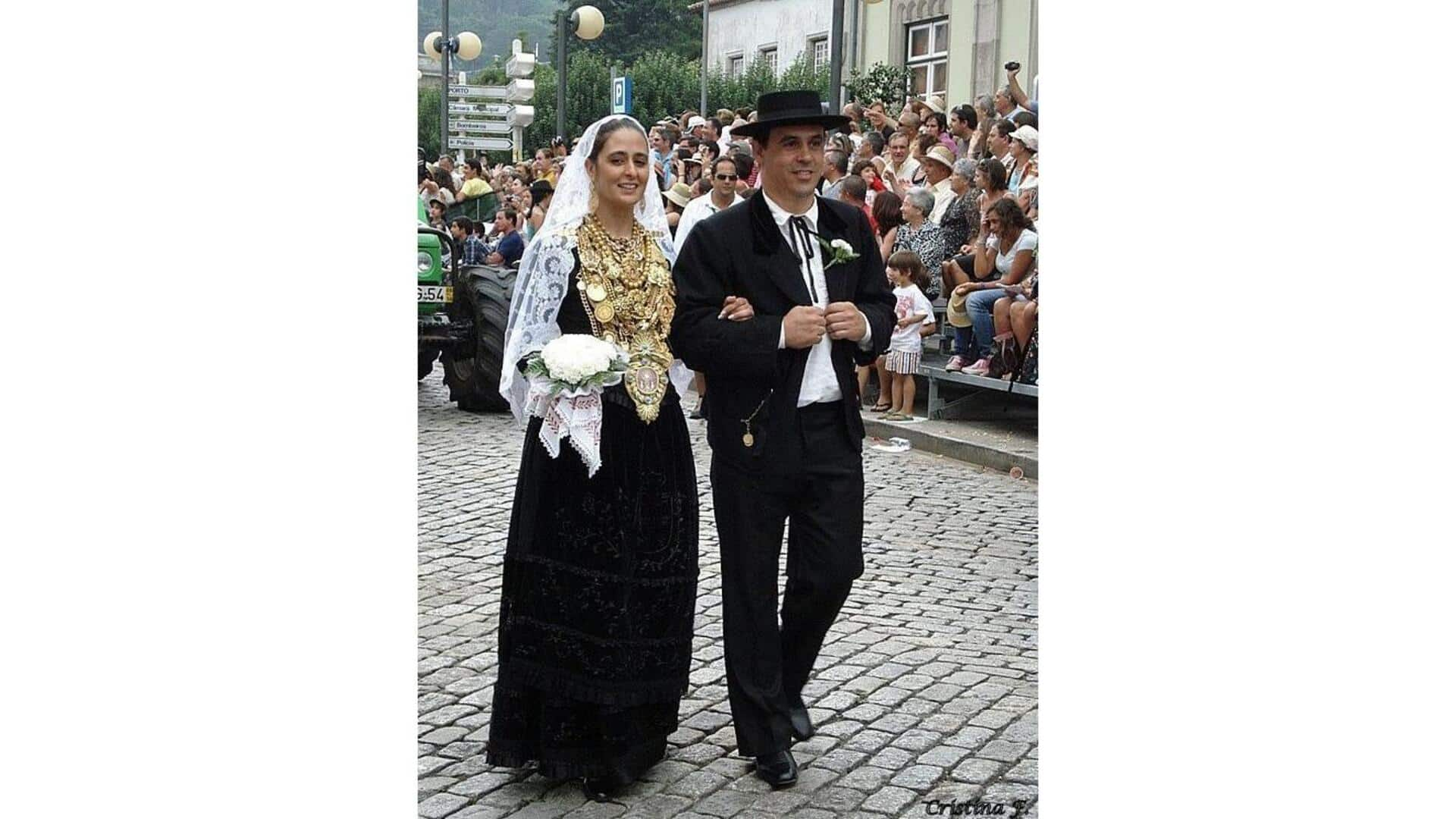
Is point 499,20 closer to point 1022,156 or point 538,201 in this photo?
point 538,201

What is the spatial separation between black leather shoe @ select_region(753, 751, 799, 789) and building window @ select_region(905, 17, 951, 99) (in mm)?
23045

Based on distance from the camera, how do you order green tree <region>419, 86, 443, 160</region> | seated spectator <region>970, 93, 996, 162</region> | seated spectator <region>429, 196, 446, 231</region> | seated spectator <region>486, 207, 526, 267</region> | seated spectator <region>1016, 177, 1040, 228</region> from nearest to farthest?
seated spectator <region>1016, 177, 1040, 228</region> < seated spectator <region>970, 93, 996, 162</region> < seated spectator <region>429, 196, 446, 231</region> < seated spectator <region>486, 207, 526, 267</region> < green tree <region>419, 86, 443, 160</region>

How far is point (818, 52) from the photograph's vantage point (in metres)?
33.1

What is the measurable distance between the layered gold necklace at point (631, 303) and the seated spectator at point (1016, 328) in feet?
21.3

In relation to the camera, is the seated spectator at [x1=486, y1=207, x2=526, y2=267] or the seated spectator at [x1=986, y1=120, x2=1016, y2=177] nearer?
the seated spectator at [x1=986, y1=120, x2=1016, y2=177]

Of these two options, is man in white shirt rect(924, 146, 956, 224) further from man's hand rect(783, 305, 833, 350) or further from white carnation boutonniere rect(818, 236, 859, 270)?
man's hand rect(783, 305, 833, 350)

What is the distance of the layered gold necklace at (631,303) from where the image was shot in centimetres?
471

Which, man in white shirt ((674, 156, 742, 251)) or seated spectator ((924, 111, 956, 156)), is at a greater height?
seated spectator ((924, 111, 956, 156))

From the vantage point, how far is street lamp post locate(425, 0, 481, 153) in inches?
805

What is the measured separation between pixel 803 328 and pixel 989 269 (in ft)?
23.2

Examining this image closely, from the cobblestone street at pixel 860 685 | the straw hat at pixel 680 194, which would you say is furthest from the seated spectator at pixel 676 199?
the cobblestone street at pixel 860 685

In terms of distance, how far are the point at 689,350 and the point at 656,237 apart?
363 millimetres

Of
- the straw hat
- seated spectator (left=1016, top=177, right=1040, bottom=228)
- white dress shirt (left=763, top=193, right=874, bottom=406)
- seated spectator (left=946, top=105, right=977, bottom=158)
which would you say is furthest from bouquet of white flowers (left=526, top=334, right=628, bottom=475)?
the straw hat

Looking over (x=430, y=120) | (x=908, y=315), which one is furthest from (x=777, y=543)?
(x=430, y=120)
